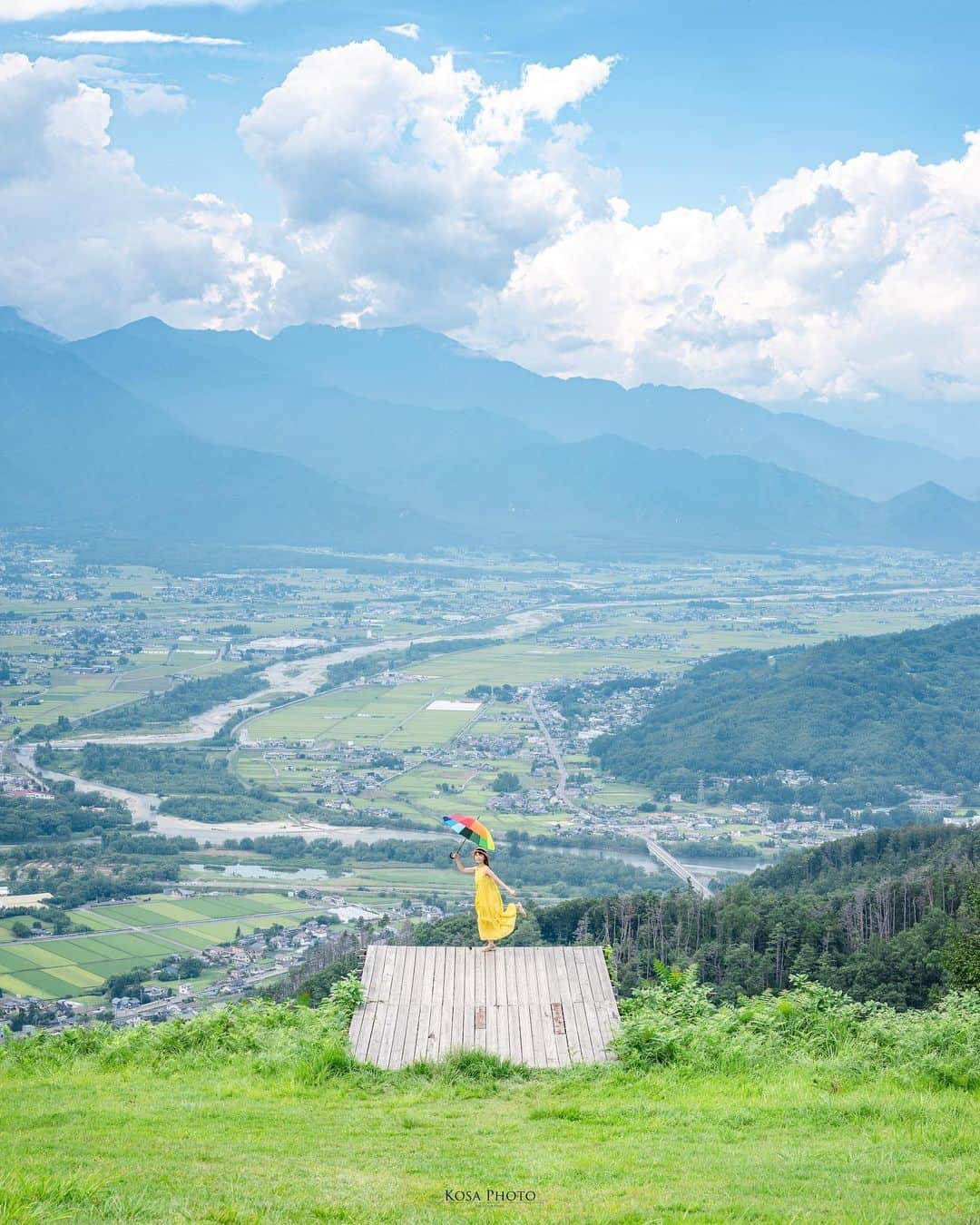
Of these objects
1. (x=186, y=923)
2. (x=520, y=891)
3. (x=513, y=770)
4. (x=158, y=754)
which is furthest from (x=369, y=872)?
(x=158, y=754)

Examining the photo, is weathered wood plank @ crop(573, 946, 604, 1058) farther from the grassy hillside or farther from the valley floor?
the valley floor

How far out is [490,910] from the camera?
41.7ft

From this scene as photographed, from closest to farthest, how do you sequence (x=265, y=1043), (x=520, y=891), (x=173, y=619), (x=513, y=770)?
(x=265, y=1043), (x=520, y=891), (x=513, y=770), (x=173, y=619)

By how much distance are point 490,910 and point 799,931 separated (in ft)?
41.7

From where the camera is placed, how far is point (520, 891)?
137 feet

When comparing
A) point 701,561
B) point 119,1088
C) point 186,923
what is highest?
point 701,561

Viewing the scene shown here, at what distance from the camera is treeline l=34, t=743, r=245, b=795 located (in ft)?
186

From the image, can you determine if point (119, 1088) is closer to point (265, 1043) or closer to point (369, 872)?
point (265, 1043)

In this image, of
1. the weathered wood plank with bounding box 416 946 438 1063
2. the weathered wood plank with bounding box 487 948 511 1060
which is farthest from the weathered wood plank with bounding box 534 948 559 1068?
the weathered wood plank with bounding box 416 946 438 1063

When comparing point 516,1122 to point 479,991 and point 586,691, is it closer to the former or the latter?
point 479,991

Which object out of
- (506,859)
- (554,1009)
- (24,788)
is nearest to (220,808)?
(24,788)

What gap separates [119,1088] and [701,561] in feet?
536

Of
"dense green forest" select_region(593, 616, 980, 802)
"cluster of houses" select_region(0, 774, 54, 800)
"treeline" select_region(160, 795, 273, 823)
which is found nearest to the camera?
"treeline" select_region(160, 795, 273, 823)

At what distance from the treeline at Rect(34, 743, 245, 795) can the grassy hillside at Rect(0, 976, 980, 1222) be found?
146 ft
